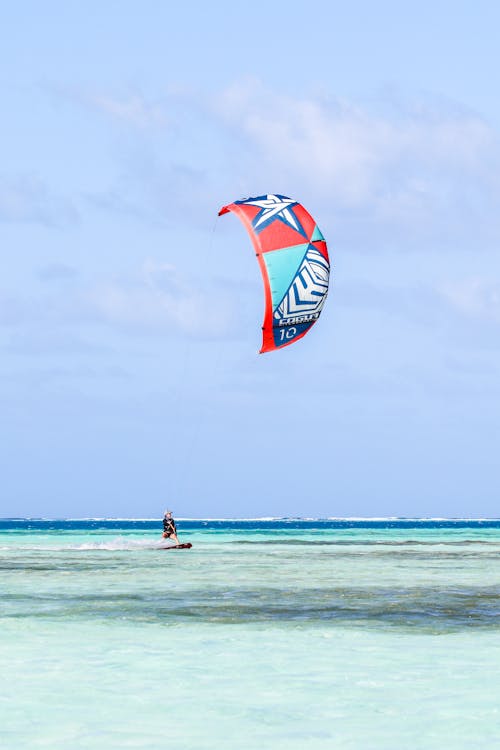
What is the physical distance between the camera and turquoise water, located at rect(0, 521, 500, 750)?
32.8 feet

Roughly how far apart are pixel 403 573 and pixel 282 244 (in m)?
10.8

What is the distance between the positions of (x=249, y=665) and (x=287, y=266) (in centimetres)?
1185

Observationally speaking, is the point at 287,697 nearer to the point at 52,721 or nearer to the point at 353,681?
the point at 353,681

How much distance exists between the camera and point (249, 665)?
13344 millimetres

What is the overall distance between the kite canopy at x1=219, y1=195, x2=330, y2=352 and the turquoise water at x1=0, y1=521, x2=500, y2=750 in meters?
5.43

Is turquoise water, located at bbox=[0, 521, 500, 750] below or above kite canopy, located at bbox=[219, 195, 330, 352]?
below

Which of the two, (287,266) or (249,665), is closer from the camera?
(249,665)

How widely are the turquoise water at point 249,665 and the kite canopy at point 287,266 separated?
5431mm

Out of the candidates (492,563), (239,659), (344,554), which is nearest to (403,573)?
(492,563)

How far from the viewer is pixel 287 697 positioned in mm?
Result: 11508

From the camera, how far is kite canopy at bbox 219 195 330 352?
2373cm

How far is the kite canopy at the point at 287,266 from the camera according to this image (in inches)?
934

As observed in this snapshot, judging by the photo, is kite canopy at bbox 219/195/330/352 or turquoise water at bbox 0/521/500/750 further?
kite canopy at bbox 219/195/330/352

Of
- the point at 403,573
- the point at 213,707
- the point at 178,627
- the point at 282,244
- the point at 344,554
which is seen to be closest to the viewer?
the point at 213,707
